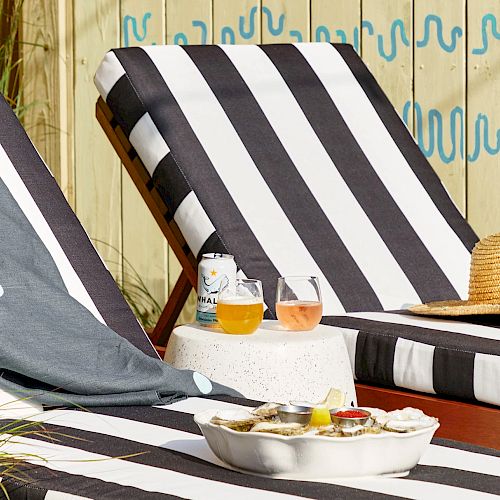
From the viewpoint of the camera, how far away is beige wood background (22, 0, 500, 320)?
3.62m

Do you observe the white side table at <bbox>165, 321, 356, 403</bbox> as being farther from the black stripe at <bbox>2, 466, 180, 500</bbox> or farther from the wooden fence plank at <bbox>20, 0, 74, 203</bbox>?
the wooden fence plank at <bbox>20, 0, 74, 203</bbox>

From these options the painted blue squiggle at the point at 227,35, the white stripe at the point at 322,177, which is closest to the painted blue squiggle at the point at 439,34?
the white stripe at the point at 322,177

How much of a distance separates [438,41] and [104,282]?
164 cm

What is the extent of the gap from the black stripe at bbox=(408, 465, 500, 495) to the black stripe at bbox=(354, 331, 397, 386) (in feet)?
2.76

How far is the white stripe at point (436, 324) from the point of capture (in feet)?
8.04

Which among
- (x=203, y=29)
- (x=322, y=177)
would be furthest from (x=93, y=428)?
(x=203, y=29)

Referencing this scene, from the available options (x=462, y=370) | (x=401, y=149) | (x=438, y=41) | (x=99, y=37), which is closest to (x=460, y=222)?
(x=401, y=149)

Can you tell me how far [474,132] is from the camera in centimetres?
363

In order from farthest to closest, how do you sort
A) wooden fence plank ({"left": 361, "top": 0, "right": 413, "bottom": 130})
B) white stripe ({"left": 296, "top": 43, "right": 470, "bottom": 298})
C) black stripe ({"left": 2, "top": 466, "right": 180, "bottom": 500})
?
wooden fence plank ({"left": 361, "top": 0, "right": 413, "bottom": 130}) → white stripe ({"left": 296, "top": 43, "right": 470, "bottom": 298}) → black stripe ({"left": 2, "top": 466, "right": 180, "bottom": 500})

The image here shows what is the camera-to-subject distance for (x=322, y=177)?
3.17 metres

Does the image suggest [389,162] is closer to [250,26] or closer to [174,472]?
[250,26]

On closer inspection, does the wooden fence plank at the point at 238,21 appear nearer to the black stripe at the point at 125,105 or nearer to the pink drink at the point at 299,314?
the black stripe at the point at 125,105

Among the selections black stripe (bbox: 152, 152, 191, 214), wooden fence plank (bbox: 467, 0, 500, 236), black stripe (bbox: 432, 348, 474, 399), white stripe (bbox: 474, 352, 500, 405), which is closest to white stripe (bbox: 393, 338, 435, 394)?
black stripe (bbox: 432, 348, 474, 399)

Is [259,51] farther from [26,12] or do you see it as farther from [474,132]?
[26,12]
